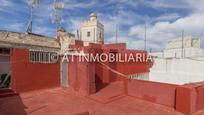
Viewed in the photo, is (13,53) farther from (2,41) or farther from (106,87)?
(106,87)

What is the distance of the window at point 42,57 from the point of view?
1102cm

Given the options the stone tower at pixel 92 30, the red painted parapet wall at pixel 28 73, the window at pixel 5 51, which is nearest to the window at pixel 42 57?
the red painted parapet wall at pixel 28 73

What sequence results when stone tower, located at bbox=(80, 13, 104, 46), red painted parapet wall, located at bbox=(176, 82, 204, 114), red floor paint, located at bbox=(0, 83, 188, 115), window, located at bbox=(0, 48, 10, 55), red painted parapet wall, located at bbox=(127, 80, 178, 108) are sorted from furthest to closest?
stone tower, located at bbox=(80, 13, 104, 46), window, located at bbox=(0, 48, 10, 55), red painted parapet wall, located at bbox=(127, 80, 178, 108), red floor paint, located at bbox=(0, 83, 188, 115), red painted parapet wall, located at bbox=(176, 82, 204, 114)

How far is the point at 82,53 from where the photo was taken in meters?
10.1

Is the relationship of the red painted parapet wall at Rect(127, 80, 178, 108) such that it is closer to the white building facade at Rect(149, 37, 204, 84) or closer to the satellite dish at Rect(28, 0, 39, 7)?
the white building facade at Rect(149, 37, 204, 84)

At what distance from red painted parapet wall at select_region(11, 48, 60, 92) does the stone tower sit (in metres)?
18.6

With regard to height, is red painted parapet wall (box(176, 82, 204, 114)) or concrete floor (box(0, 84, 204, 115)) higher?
red painted parapet wall (box(176, 82, 204, 114))

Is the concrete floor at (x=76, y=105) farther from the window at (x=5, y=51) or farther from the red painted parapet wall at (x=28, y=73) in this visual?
the window at (x=5, y=51)

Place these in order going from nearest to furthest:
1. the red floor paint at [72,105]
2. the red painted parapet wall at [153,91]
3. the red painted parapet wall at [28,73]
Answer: the red floor paint at [72,105], the red painted parapet wall at [153,91], the red painted parapet wall at [28,73]

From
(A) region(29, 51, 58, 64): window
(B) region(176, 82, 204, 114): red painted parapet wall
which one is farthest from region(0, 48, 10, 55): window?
(B) region(176, 82, 204, 114): red painted parapet wall

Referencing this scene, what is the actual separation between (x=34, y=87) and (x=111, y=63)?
5.73 metres

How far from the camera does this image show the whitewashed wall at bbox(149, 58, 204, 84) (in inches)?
587

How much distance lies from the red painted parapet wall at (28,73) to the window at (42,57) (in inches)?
10.2

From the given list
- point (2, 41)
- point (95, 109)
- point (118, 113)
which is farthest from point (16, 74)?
point (118, 113)
